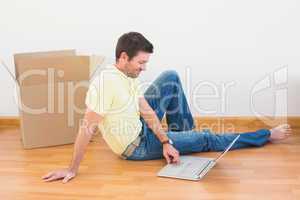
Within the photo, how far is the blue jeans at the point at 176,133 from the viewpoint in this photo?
2311 mm

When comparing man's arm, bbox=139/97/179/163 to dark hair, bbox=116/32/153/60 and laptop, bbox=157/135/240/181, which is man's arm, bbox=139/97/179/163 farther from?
dark hair, bbox=116/32/153/60

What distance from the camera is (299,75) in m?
2.74

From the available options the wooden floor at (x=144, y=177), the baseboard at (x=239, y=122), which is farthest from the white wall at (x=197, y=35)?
the wooden floor at (x=144, y=177)

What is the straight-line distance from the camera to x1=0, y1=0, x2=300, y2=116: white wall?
2.72m

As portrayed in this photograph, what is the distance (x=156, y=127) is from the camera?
2.24 metres

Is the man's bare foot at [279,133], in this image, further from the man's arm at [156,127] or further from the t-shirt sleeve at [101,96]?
the t-shirt sleeve at [101,96]

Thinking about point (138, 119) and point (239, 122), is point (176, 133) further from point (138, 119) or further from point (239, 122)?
point (239, 122)

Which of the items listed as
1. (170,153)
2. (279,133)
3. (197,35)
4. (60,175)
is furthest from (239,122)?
(60,175)

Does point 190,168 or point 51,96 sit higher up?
point 51,96

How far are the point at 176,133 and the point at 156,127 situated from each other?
0.55 ft

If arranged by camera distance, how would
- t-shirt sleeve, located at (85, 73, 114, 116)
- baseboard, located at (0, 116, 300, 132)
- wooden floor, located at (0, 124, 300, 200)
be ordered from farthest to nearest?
baseboard, located at (0, 116, 300, 132), t-shirt sleeve, located at (85, 73, 114, 116), wooden floor, located at (0, 124, 300, 200)

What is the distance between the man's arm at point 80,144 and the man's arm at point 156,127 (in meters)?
0.25

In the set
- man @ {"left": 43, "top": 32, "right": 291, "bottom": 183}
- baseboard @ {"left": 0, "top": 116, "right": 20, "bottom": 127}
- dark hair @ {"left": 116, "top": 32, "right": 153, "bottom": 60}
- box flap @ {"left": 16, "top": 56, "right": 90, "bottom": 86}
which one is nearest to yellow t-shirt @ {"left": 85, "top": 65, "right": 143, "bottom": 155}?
man @ {"left": 43, "top": 32, "right": 291, "bottom": 183}

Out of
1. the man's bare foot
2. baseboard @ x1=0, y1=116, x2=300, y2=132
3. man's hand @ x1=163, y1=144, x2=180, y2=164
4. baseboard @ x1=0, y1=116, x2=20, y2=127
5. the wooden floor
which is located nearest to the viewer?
the wooden floor
